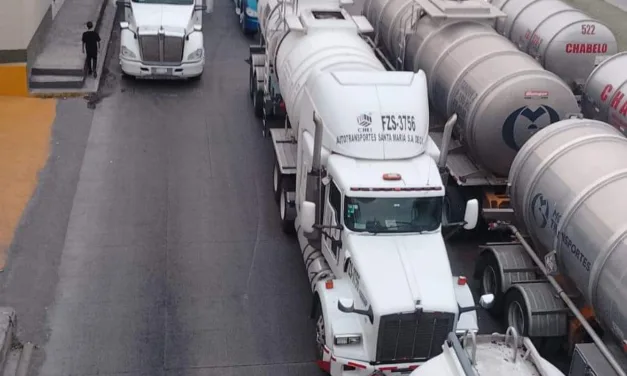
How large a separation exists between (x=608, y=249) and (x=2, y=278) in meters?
10.0

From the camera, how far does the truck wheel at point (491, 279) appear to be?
44.7ft

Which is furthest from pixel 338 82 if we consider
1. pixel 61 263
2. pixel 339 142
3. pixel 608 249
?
pixel 61 263

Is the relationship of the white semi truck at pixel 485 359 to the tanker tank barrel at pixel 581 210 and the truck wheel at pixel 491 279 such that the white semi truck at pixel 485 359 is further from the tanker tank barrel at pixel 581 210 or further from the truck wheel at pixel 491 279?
the truck wheel at pixel 491 279

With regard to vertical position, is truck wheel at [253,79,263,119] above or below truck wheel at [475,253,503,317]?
below

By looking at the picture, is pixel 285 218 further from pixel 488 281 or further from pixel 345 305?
pixel 345 305

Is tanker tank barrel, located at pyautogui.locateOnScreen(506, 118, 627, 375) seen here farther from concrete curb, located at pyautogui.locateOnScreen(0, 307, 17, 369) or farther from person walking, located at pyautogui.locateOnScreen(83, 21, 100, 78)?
person walking, located at pyautogui.locateOnScreen(83, 21, 100, 78)

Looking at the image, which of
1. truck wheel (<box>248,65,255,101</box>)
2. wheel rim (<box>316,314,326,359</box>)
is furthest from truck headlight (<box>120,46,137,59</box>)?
Answer: wheel rim (<box>316,314,326,359</box>)

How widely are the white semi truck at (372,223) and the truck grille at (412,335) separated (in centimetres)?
1

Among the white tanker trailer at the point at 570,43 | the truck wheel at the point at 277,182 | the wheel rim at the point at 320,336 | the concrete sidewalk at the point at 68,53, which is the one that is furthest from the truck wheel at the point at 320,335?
the concrete sidewalk at the point at 68,53

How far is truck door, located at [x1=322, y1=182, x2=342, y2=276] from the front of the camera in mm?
12453

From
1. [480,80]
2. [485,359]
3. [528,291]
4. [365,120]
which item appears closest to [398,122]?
[365,120]

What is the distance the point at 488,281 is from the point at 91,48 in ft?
44.5

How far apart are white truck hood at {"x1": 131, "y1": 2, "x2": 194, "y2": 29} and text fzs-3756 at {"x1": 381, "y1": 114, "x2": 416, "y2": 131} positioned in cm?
1139

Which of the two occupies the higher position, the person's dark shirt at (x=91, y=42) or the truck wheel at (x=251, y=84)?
the person's dark shirt at (x=91, y=42)
